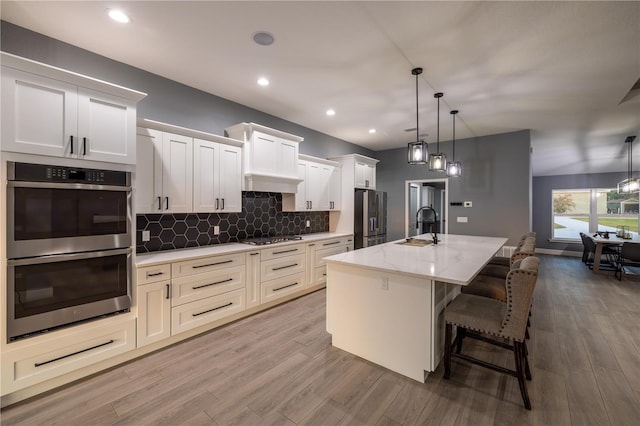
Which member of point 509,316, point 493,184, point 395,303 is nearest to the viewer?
point 509,316

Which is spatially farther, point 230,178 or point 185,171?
point 230,178

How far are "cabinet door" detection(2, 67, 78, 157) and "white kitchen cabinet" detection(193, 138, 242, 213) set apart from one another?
43.3 inches

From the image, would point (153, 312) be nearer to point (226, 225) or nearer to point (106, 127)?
point (226, 225)

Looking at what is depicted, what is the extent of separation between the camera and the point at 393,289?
85.2 inches

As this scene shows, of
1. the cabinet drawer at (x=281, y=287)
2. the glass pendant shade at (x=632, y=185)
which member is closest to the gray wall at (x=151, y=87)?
the cabinet drawer at (x=281, y=287)

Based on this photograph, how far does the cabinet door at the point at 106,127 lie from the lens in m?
2.10

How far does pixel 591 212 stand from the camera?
25.7 feet

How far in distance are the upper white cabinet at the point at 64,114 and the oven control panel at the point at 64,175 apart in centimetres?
10

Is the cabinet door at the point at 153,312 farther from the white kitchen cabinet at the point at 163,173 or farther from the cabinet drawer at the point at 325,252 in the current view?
the cabinet drawer at the point at 325,252

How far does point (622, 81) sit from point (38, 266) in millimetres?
5782

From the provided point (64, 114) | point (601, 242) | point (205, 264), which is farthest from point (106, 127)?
point (601, 242)

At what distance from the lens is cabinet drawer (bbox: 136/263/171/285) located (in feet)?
7.84

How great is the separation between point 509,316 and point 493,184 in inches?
167

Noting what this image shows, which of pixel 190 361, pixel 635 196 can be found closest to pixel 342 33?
pixel 190 361
